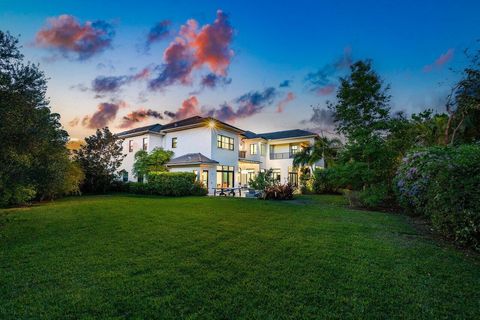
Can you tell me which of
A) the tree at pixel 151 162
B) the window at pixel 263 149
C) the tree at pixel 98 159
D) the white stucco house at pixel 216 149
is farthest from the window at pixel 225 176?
the tree at pixel 98 159

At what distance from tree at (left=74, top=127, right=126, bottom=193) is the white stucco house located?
359cm

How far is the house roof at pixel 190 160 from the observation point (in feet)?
68.1

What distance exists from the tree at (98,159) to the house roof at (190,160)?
5.64 meters

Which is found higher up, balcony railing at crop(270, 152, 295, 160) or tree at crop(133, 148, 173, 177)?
balcony railing at crop(270, 152, 295, 160)

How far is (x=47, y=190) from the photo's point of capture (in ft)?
47.9

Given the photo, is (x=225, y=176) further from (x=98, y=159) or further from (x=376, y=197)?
(x=376, y=197)

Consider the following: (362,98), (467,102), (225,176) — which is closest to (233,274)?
(467,102)

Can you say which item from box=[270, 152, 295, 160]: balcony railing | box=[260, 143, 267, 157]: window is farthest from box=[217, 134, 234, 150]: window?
box=[270, 152, 295, 160]: balcony railing

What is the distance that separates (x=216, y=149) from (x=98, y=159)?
1116 centimetres

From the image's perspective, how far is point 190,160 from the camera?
21.3 meters

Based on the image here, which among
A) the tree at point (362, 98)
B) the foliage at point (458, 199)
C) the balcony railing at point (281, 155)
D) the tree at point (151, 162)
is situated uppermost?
the tree at point (362, 98)

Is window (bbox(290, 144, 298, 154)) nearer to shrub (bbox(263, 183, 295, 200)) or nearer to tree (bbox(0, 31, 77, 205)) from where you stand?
shrub (bbox(263, 183, 295, 200))

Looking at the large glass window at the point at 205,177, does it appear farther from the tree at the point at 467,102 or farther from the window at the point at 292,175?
the tree at the point at 467,102

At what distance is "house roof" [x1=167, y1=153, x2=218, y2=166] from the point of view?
20750mm
